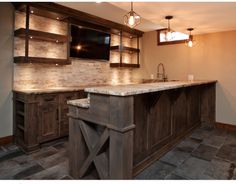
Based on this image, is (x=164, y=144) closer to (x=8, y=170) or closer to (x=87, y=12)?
(x=8, y=170)

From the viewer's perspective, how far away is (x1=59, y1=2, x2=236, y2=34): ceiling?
2.62 m

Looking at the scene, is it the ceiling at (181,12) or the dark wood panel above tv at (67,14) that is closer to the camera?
the ceiling at (181,12)

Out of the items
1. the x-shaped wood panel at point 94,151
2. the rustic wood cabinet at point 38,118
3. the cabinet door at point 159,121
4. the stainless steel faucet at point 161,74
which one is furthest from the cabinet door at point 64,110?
the stainless steel faucet at point 161,74

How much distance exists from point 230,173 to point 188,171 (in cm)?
51

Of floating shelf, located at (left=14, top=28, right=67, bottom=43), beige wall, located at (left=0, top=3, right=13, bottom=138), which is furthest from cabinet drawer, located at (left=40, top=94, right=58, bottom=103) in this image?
floating shelf, located at (left=14, top=28, right=67, bottom=43)

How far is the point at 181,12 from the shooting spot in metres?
2.89

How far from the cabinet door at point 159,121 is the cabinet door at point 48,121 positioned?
5.69 feet

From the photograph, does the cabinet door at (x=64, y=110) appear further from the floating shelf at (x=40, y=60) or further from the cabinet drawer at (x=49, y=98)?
the floating shelf at (x=40, y=60)

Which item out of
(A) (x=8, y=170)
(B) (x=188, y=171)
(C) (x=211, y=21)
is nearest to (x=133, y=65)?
(C) (x=211, y=21)

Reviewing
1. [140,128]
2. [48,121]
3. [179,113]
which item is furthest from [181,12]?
[48,121]

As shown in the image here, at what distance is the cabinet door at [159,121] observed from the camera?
2.45 meters

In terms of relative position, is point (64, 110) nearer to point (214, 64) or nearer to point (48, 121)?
point (48, 121)

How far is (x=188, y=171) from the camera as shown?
2.37 m

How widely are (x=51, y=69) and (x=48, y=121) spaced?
1134 millimetres
